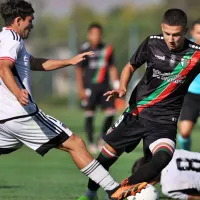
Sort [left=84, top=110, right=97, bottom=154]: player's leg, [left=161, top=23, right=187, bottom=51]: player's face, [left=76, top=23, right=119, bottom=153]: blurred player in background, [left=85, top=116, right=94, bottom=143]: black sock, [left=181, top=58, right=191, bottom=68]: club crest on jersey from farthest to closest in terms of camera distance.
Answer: [left=76, top=23, right=119, bottom=153]: blurred player in background, [left=85, top=116, right=94, bottom=143]: black sock, [left=84, top=110, right=97, bottom=154]: player's leg, [left=181, top=58, right=191, bottom=68]: club crest on jersey, [left=161, top=23, right=187, bottom=51]: player's face

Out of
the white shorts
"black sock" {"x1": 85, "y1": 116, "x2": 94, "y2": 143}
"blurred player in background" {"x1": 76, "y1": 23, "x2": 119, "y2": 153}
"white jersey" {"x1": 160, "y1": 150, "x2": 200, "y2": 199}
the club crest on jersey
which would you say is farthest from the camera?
"blurred player in background" {"x1": 76, "y1": 23, "x2": 119, "y2": 153}

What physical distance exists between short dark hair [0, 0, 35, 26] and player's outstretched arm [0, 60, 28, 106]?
1.98ft

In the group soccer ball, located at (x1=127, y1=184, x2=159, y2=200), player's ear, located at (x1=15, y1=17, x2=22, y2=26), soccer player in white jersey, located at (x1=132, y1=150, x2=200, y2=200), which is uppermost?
player's ear, located at (x1=15, y1=17, x2=22, y2=26)

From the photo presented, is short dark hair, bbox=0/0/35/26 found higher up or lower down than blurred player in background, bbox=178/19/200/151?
higher up

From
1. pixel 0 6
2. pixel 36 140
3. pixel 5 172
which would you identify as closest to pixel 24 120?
pixel 36 140

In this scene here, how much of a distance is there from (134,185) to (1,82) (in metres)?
1.56

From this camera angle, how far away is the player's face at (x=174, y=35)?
711 cm

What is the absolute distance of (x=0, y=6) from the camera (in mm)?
6996

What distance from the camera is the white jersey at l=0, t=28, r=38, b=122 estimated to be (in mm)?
6578

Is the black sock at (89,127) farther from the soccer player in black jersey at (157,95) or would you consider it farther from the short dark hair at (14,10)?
the short dark hair at (14,10)

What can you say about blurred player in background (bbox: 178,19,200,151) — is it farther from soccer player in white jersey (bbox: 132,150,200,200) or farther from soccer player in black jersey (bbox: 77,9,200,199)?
soccer player in black jersey (bbox: 77,9,200,199)

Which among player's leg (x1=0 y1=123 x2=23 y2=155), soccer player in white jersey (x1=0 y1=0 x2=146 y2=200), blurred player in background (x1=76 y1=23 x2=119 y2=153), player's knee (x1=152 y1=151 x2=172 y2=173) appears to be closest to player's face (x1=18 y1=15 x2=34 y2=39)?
soccer player in white jersey (x1=0 y1=0 x2=146 y2=200)

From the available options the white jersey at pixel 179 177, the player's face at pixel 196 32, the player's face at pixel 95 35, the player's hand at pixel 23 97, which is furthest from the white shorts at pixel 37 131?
the player's face at pixel 95 35

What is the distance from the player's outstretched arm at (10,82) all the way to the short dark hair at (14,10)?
23.8 inches
